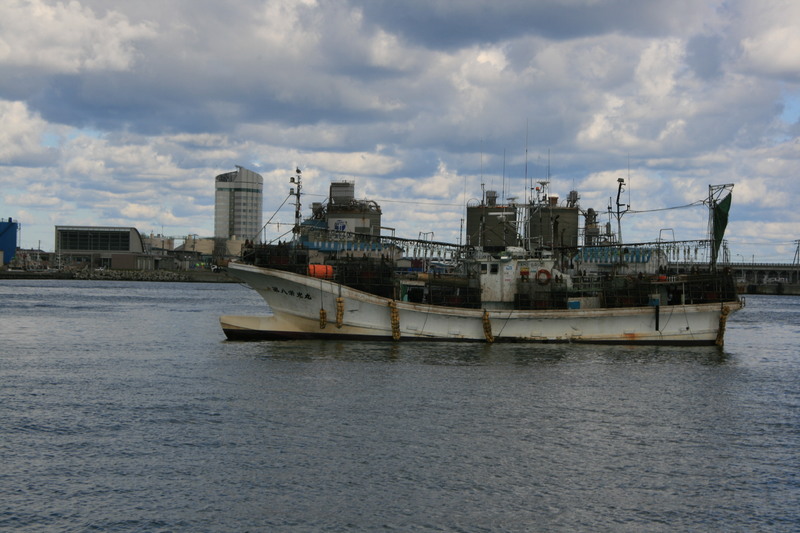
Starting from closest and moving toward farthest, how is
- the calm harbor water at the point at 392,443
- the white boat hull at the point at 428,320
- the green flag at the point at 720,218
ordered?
1. the calm harbor water at the point at 392,443
2. the white boat hull at the point at 428,320
3. the green flag at the point at 720,218

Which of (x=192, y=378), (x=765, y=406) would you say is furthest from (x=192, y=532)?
(x=765, y=406)

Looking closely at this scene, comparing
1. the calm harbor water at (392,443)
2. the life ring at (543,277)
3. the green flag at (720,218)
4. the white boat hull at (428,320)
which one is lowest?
the calm harbor water at (392,443)

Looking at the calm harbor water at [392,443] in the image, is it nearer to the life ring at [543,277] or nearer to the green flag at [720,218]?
the life ring at [543,277]

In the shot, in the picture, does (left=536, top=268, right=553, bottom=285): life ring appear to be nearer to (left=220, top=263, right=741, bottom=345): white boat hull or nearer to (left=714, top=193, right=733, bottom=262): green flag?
(left=220, top=263, right=741, bottom=345): white boat hull

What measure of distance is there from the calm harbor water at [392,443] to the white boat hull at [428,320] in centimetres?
509

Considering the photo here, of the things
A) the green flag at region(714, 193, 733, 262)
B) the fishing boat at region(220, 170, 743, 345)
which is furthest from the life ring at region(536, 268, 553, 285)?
the green flag at region(714, 193, 733, 262)

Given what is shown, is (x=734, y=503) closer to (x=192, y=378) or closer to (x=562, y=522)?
(x=562, y=522)

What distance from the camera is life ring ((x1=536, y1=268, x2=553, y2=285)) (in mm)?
50812

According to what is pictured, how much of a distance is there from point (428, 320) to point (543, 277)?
27.0 feet

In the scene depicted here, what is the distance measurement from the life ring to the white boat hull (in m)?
2.39

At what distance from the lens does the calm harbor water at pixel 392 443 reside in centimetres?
1884

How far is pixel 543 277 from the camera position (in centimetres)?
5100

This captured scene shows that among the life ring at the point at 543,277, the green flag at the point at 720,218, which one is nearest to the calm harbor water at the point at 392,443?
the life ring at the point at 543,277

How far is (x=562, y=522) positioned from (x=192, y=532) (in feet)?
27.6
